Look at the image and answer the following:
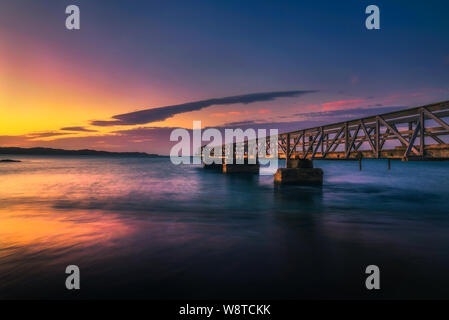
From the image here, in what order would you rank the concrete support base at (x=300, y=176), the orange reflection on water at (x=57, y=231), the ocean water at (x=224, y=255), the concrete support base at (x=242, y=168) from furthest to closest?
the concrete support base at (x=242, y=168) < the concrete support base at (x=300, y=176) < the orange reflection on water at (x=57, y=231) < the ocean water at (x=224, y=255)

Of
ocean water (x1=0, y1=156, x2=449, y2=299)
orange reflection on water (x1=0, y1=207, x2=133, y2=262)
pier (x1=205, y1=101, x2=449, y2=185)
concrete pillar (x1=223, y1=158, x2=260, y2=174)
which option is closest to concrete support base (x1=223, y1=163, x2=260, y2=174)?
concrete pillar (x1=223, y1=158, x2=260, y2=174)

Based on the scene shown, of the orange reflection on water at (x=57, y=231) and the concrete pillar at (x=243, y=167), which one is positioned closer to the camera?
the orange reflection on water at (x=57, y=231)

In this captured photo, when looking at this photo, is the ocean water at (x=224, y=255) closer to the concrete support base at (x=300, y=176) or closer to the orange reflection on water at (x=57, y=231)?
the orange reflection on water at (x=57, y=231)

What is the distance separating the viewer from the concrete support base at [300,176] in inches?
1278

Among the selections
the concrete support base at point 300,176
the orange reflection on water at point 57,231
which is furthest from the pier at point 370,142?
the orange reflection on water at point 57,231

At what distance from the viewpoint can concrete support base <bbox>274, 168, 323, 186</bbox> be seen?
32.5 m

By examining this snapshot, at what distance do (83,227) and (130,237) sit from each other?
13.7ft

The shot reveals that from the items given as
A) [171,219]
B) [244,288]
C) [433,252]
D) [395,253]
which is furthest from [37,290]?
[433,252]

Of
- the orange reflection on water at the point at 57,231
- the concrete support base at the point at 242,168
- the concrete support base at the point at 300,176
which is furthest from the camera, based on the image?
the concrete support base at the point at 242,168

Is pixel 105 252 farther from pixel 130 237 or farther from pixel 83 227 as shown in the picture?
pixel 83 227

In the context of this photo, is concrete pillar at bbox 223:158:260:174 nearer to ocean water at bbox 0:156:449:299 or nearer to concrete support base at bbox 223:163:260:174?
concrete support base at bbox 223:163:260:174

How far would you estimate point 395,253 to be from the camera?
9.79 meters

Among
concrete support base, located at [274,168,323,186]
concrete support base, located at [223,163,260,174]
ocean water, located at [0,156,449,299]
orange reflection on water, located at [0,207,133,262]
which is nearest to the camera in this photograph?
ocean water, located at [0,156,449,299]

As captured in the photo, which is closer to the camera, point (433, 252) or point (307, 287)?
point (307, 287)
